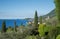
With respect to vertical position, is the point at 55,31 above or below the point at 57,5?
below

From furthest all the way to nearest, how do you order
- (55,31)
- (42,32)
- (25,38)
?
(42,32) → (55,31) → (25,38)

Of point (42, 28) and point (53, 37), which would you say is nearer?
point (53, 37)

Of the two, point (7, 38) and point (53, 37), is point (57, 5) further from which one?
point (7, 38)

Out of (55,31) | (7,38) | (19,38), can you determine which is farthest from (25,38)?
(55,31)

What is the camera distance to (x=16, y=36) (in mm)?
23172

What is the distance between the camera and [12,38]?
22.6 m

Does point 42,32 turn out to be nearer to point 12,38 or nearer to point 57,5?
point 57,5

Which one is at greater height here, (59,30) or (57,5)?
(57,5)

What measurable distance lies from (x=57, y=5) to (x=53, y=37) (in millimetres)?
5975

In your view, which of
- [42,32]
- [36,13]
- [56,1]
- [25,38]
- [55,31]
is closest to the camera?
[25,38]

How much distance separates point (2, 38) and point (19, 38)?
2.23 m

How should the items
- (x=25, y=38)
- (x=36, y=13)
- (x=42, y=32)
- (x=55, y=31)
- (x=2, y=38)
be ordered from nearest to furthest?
(x=2, y=38) < (x=25, y=38) < (x=55, y=31) < (x=42, y=32) < (x=36, y=13)

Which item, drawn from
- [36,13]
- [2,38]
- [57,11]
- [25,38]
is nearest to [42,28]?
[57,11]

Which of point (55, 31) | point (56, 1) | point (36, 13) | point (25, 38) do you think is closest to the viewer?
point (25, 38)
